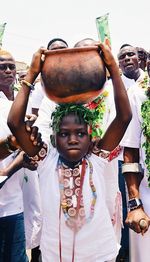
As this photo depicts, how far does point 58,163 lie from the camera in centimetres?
276

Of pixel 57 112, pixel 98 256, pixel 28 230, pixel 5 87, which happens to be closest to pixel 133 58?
pixel 5 87

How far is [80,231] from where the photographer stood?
2643 mm

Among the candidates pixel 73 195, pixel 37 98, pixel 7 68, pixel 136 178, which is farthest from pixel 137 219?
pixel 37 98

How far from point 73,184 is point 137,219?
1.48 feet

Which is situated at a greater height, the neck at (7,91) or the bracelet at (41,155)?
the neck at (7,91)

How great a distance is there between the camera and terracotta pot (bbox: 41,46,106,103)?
235 cm

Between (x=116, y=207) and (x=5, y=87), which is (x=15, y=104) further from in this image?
(x=116, y=207)

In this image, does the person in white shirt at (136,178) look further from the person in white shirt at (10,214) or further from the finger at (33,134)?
the person in white shirt at (10,214)

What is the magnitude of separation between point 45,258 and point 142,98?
1.20m

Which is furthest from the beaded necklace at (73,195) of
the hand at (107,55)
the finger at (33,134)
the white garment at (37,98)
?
the white garment at (37,98)

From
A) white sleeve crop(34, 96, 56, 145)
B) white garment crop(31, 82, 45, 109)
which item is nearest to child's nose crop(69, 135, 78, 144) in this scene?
white sleeve crop(34, 96, 56, 145)

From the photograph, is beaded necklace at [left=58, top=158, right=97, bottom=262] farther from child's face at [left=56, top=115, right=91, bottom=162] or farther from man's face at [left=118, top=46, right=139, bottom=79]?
man's face at [left=118, top=46, right=139, bottom=79]

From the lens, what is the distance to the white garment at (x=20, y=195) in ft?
10.6

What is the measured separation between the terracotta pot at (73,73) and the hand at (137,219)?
2.74ft
